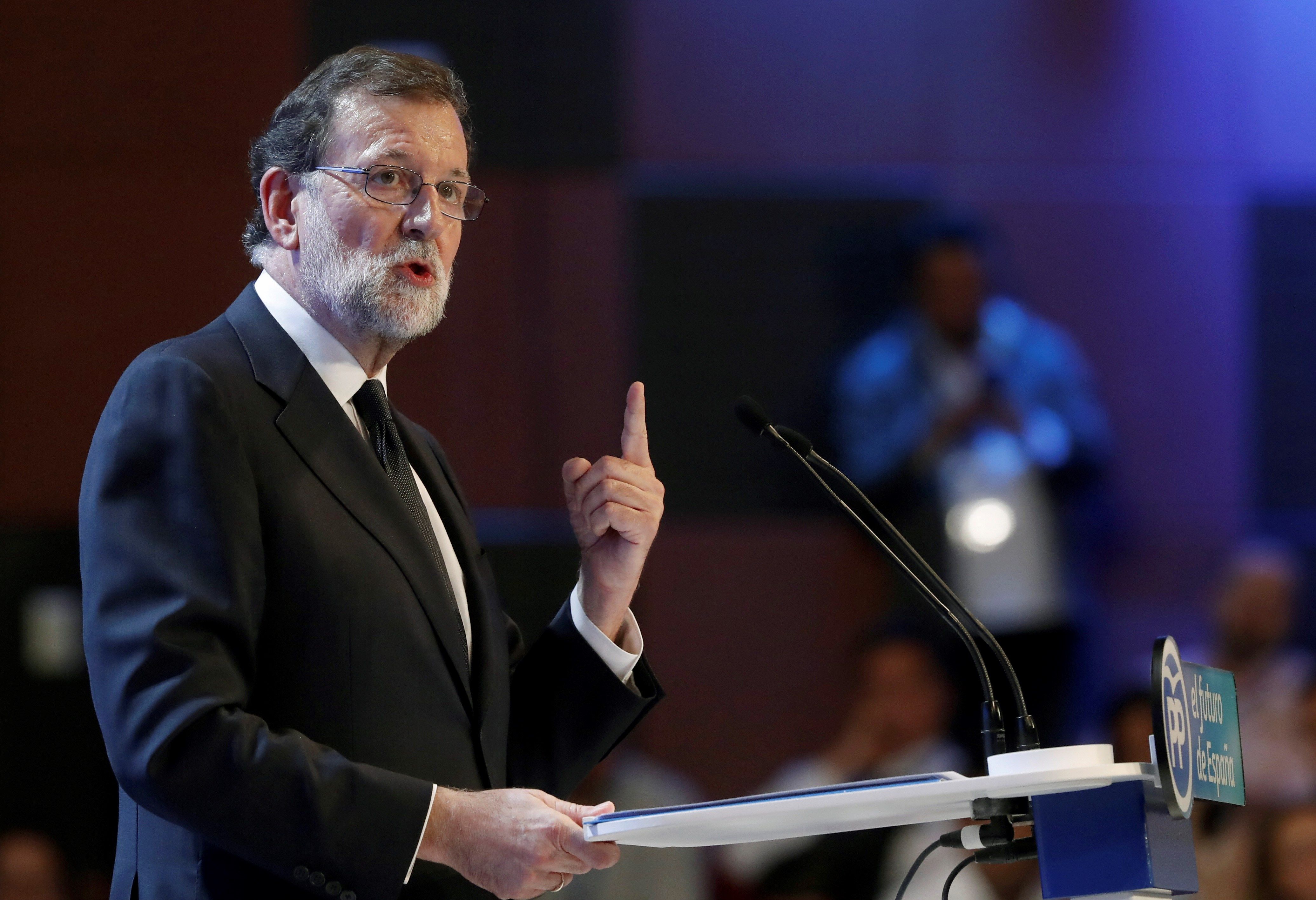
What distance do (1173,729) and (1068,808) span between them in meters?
0.12

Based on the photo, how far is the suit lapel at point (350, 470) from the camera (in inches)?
60.6

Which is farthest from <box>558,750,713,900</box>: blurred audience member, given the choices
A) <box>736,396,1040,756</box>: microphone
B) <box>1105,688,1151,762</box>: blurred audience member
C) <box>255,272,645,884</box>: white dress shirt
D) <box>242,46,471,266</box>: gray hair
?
<box>242,46,471,266</box>: gray hair

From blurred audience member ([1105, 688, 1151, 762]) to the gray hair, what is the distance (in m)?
2.43

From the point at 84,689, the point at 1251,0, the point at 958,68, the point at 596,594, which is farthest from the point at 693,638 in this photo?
the point at 1251,0

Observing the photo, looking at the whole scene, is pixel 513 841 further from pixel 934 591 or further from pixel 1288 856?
pixel 1288 856

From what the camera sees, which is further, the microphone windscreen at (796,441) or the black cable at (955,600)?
the microphone windscreen at (796,441)

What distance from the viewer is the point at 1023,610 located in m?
3.88

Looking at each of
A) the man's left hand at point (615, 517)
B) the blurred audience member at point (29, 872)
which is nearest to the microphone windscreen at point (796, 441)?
the man's left hand at point (615, 517)

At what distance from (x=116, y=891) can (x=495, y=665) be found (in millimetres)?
460

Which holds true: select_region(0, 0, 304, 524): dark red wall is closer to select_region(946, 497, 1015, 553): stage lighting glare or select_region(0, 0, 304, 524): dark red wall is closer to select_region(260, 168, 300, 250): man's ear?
select_region(946, 497, 1015, 553): stage lighting glare

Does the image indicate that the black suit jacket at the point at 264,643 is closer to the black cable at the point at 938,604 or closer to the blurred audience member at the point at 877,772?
the black cable at the point at 938,604

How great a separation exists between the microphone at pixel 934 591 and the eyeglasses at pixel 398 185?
446 mm

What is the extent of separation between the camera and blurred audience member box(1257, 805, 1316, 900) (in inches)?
131

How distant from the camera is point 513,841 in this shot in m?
1.36
